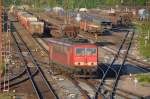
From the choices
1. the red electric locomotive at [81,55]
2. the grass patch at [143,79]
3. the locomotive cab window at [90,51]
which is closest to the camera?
the red electric locomotive at [81,55]

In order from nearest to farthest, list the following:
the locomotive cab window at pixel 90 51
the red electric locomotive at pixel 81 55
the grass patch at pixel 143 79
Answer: the red electric locomotive at pixel 81 55
the locomotive cab window at pixel 90 51
the grass patch at pixel 143 79

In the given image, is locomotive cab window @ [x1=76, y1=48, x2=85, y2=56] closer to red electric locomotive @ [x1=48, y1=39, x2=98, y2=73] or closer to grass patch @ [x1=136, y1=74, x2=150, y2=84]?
red electric locomotive @ [x1=48, y1=39, x2=98, y2=73]

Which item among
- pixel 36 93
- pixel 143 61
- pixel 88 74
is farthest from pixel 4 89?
pixel 143 61

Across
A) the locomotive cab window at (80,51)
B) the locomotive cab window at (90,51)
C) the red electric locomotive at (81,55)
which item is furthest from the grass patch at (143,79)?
the locomotive cab window at (80,51)

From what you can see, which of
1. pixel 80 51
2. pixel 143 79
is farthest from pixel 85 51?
pixel 143 79

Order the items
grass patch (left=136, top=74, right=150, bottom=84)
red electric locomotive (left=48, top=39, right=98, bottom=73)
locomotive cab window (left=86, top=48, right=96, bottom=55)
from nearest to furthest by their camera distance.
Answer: red electric locomotive (left=48, top=39, right=98, bottom=73) → locomotive cab window (left=86, top=48, right=96, bottom=55) → grass patch (left=136, top=74, right=150, bottom=84)

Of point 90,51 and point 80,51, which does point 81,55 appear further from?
point 90,51

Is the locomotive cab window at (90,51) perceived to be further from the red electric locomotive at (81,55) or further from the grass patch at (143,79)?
the grass patch at (143,79)

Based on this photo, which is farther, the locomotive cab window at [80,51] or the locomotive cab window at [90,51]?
the locomotive cab window at [90,51]

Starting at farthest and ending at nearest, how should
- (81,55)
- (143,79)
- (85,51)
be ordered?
(143,79), (85,51), (81,55)

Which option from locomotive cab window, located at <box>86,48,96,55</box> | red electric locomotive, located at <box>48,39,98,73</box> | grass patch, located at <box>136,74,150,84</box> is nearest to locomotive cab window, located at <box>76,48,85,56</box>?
red electric locomotive, located at <box>48,39,98,73</box>

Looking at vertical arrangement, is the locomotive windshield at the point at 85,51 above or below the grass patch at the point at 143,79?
above

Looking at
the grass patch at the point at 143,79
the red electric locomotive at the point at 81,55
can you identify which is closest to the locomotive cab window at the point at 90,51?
the red electric locomotive at the point at 81,55

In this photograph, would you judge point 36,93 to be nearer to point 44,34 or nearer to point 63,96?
point 63,96
